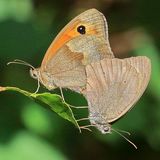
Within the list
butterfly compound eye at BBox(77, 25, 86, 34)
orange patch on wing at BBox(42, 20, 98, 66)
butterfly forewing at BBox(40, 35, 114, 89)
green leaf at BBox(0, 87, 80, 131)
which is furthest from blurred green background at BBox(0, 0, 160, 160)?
green leaf at BBox(0, 87, 80, 131)

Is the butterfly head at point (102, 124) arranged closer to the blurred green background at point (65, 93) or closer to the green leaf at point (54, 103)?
the blurred green background at point (65, 93)

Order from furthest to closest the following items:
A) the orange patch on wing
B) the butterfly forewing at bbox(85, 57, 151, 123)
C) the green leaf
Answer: the orange patch on wing → the butterfly forewing at bbox(85, 57, 151, 123) → the green leaf

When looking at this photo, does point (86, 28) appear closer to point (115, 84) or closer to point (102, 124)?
point (115, 84)

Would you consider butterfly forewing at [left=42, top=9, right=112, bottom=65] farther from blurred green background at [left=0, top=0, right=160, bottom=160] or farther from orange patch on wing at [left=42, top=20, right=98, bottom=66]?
blurred green background at [left=0, top=0, right=160, bottom=160]

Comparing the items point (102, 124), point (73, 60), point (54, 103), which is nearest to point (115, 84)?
point (102, 124)

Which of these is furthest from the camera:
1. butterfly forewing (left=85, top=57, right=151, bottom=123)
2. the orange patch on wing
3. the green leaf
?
the orange patch on wing

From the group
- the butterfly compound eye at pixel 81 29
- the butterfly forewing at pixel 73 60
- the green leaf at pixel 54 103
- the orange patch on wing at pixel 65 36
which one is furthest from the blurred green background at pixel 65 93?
the green leaf at pixel 54 103

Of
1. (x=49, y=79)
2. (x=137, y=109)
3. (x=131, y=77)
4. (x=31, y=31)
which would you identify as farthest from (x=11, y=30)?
(x=131, y=77)

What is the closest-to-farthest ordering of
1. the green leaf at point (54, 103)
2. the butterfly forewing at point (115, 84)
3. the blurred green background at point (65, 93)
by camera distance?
the green leaf at point (54, 103)
the butterfly forewing at point (115, 84)
the blurred green background at point (65, 93)
